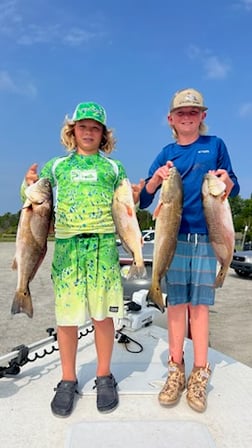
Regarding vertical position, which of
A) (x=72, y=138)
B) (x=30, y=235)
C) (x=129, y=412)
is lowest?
(x=129, y=412)

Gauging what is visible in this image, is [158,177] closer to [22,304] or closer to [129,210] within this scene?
[129,210]

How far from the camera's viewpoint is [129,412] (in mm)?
2766

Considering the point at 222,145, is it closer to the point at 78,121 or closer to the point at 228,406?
the point at 78,121

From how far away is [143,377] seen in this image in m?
→ 3.30

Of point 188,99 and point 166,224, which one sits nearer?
point 166,224

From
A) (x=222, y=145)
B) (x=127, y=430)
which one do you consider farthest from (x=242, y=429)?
(x=222, y=145)

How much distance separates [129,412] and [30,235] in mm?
1308

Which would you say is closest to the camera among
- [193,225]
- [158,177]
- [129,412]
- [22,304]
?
[129,412]

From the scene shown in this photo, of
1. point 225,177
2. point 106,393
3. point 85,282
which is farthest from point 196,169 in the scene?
point 106,393

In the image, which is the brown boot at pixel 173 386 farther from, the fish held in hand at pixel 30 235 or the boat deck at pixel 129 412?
the fish held in hand at pixel 30 235

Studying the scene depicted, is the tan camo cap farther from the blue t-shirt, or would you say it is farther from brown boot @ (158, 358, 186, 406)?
brown boot @ (158, 358, 186, 406)

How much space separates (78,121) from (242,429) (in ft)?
7.32

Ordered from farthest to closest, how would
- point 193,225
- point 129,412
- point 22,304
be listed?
point 193,225 → point 22,304 → point 129,412

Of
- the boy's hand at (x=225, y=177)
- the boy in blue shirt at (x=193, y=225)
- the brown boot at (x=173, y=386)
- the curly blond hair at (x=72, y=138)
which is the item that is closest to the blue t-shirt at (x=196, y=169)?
the boy in blue shirt at (x=193, y=225)
